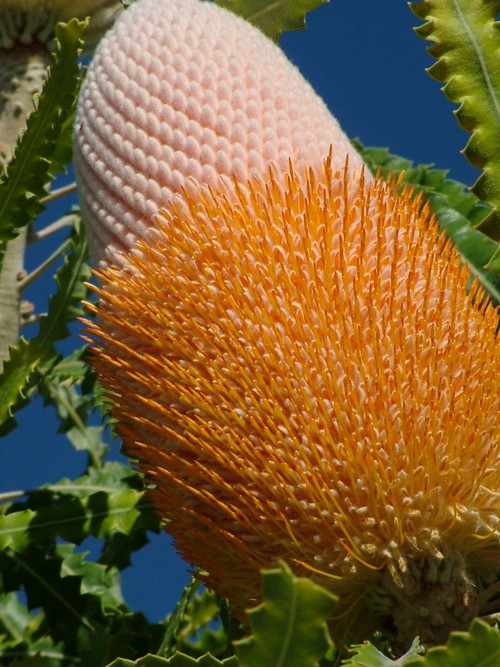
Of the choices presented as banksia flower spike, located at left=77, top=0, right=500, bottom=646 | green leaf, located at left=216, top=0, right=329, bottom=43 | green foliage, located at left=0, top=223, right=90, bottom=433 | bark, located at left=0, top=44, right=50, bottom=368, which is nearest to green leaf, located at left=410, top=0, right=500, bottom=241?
banksia flower spike, located at left=77, top=0, right=500, bottom=646

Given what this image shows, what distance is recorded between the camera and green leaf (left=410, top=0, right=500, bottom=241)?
1.50 metres

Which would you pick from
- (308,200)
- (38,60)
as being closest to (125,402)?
(308,200)

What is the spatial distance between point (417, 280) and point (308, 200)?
0.18m

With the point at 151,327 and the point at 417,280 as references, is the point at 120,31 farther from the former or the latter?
the point at 417,280

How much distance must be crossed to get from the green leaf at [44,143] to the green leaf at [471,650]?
1269 millimetres

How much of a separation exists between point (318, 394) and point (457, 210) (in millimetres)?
1274

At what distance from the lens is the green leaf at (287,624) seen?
3.18 feet

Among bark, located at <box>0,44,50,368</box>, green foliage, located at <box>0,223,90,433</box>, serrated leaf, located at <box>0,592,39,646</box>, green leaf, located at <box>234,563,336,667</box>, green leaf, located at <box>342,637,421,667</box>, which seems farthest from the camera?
bark, located at <box>0,44,50,368</box>

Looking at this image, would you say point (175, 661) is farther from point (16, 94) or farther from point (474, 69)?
point (16, 94)

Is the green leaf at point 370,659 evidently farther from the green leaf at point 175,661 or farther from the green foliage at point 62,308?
the green foliage at point 62,308

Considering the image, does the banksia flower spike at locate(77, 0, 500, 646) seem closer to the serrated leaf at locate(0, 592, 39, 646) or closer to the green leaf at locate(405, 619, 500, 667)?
the green leaf at locate(405, 619, 500, 667)

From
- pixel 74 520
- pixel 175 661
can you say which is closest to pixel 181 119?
pixel 175 661

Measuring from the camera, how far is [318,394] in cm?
124

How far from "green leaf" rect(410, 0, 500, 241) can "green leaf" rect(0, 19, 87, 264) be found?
2.08 feet
